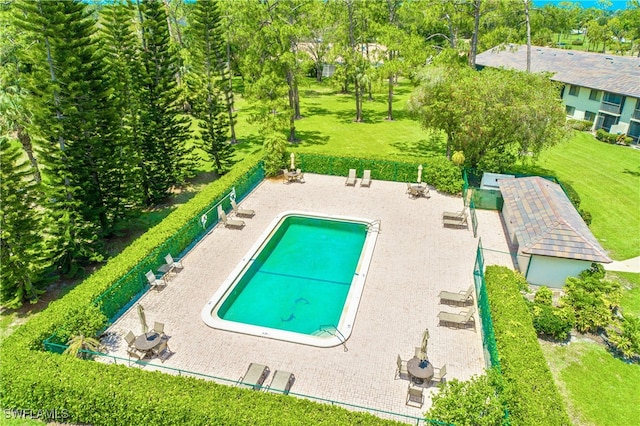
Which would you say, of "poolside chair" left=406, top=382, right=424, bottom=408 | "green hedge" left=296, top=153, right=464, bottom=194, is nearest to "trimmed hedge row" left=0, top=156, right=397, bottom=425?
"poolside chair" left=406, top=382, right=424, bottom=408

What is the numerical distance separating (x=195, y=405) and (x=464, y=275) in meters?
11.7

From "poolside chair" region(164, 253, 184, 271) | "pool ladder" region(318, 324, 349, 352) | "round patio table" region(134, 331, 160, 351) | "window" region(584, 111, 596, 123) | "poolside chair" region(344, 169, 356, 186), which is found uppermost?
"window" region(584, 111, 596, 123)

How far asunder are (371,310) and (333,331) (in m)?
1.80

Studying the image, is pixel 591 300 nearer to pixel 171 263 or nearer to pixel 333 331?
pixel 333 331

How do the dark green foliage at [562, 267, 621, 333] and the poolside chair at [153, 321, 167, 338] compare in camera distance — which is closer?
the poolside chair at [153, 321, 167, 338]

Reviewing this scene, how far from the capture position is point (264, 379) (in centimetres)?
1241

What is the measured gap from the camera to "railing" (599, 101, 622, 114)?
37.8 meters

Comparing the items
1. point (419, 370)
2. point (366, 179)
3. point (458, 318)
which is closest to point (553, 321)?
point (458, 318)

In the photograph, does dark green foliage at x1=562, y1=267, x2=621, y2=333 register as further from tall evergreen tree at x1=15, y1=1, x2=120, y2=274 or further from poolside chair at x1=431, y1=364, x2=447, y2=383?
tall evergreen tree at x1=15, y1=1, x2=120, y2=274

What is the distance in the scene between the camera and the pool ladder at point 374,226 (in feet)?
68.2

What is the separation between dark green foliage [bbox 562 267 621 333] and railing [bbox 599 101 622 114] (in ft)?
94.9

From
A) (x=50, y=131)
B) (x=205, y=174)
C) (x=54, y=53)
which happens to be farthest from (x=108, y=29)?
(x=205, y=174)

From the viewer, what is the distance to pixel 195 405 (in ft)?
33.4

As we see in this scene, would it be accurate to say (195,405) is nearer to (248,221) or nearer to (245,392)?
(245,392)
